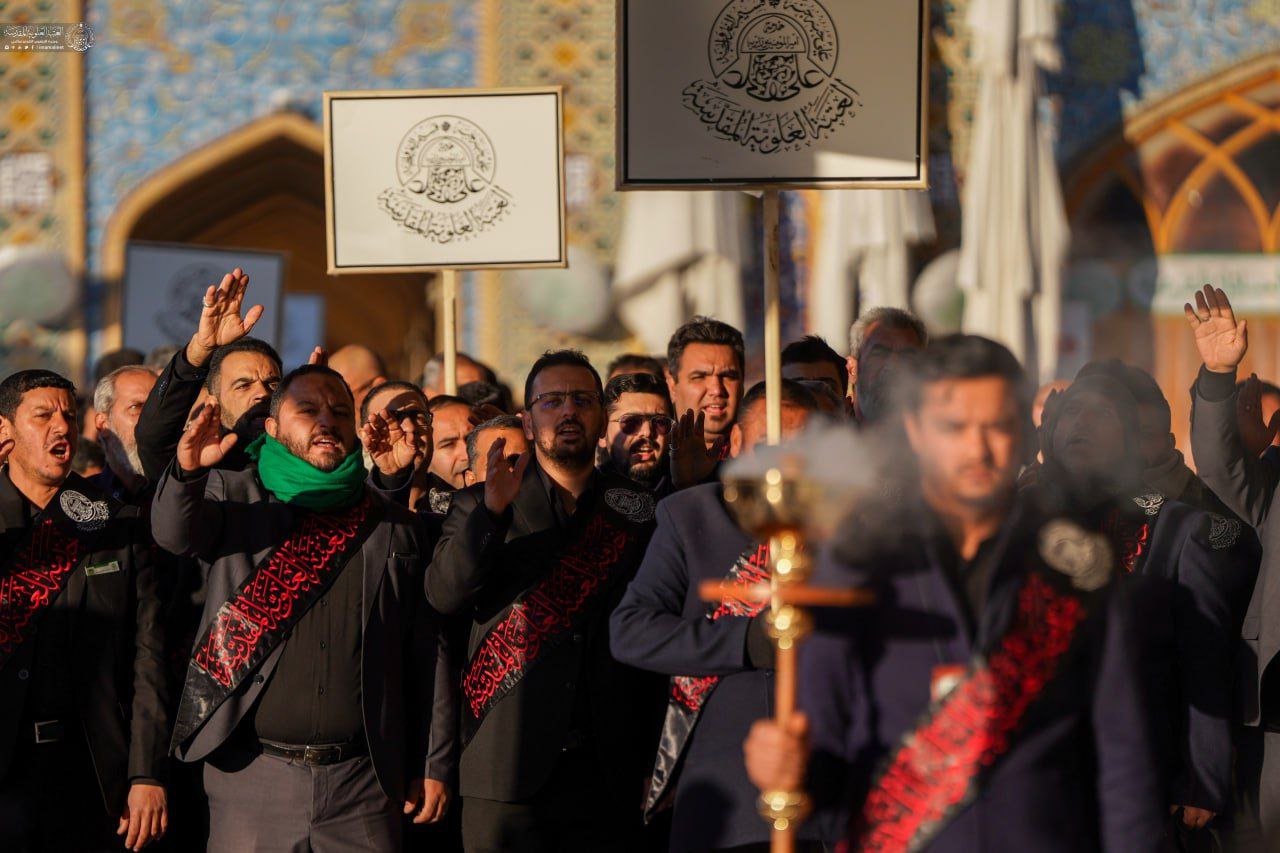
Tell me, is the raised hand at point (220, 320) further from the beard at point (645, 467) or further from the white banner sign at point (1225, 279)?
the white banner sign at point (1225, 279)

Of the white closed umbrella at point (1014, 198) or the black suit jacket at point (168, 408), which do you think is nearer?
the black suit jacket at point (168, 408)

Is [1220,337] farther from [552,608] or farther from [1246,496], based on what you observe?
[552,608]

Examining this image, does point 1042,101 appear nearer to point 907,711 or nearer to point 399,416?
point 399,416

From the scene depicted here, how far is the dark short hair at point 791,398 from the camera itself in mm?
4270

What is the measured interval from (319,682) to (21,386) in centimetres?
113

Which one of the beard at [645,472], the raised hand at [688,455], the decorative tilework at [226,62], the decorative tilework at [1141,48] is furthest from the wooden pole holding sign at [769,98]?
the decorative tilework at [1141,48]

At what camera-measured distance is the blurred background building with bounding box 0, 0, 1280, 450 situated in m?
11.9

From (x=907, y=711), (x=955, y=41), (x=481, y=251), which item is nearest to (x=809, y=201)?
(x=955, y=41)

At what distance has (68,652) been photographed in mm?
4559

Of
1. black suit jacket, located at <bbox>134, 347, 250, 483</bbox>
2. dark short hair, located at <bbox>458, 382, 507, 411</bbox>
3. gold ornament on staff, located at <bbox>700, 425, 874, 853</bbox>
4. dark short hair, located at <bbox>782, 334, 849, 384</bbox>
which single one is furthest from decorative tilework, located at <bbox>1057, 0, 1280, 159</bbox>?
gold ornament on staff, located at <bbox>700, 425, 874, 853</bbox>

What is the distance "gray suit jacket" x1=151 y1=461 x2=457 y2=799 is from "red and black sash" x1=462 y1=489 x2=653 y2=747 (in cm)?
9

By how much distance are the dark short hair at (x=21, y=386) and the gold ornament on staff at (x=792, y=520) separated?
2.53 metres

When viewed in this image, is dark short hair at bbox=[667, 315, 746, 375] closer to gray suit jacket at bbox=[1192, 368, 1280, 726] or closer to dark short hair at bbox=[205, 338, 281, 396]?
dark short hair at bbox=[205, 338, 281, 396]

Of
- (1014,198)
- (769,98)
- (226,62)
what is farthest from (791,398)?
(226,62)
